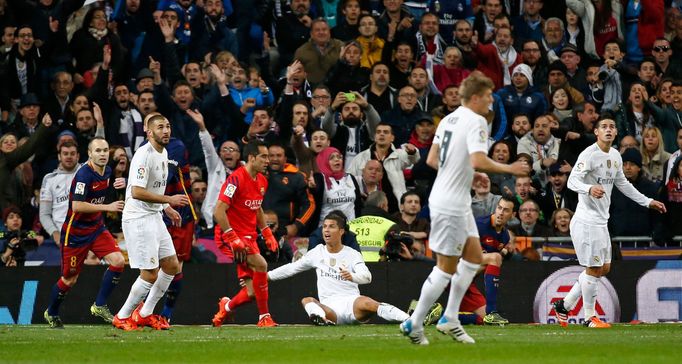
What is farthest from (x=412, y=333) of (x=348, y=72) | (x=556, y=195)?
(x=348, y=72)

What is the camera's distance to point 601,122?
15.6 metres

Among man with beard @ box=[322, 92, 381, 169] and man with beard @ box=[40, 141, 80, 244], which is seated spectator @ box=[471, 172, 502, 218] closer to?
man with beard @ box=[322, 92, 381, 169]

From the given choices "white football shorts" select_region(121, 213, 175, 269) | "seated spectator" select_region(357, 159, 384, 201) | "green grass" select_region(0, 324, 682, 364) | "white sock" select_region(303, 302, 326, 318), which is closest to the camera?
"green grass" select_region(0, 324, 682, 364)

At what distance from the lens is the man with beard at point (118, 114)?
2073cm

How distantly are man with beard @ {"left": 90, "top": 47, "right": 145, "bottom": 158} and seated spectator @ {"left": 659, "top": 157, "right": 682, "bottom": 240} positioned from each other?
335 inches

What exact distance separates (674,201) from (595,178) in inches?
150

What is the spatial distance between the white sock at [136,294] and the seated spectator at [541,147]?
299 inches

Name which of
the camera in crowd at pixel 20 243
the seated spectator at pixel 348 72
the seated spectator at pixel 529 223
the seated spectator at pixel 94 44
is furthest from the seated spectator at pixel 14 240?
the seated spectator at pixel 529 223

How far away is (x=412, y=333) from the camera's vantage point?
11.6 meters

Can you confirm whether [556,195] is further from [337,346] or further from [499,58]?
[337,346]

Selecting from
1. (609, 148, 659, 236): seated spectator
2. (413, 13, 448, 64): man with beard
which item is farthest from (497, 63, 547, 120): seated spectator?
(609, 148, 659, 236): seated spectator

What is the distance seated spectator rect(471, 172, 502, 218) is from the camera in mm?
19062

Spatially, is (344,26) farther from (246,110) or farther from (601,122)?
(601,122)

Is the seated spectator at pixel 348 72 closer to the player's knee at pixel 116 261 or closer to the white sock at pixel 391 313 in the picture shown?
the white sock at pixel 391 313
